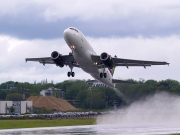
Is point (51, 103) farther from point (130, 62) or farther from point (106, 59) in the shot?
point (106, 59)

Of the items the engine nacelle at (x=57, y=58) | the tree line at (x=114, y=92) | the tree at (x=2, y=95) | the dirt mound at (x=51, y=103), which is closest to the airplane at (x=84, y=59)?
the engine nacelle at (x=57, y=58)

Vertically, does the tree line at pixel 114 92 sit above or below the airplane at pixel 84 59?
below

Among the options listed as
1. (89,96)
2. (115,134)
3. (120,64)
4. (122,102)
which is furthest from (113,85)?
(115,134)

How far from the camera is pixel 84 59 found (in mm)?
66188

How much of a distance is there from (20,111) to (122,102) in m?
58.0

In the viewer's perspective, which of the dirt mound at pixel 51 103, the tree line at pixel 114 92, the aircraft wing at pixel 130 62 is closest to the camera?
the aircraft wing at pixel 130 62

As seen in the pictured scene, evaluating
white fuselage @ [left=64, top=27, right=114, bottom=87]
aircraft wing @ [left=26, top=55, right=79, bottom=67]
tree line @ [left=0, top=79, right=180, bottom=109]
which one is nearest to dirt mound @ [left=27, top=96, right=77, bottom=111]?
tree line @ [left=0, top=79, right=180, bottom=109]

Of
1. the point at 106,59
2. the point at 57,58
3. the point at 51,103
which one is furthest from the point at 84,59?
the point at 51,103

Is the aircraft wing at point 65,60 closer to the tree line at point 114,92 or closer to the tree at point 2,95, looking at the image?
the tree line at point 114,92

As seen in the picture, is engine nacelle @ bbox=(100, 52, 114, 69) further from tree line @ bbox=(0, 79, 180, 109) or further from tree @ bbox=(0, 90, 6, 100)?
tree @ bbox=(0, 90, 6, 100)

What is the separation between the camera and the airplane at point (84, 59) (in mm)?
65375

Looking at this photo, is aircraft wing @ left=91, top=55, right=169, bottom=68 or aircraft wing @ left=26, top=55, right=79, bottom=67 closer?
aircraft wing @ left=26, top=55, right=79, bottom=67

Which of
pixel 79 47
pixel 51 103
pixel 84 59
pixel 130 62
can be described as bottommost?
pixel 51 103

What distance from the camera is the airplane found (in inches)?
2574
